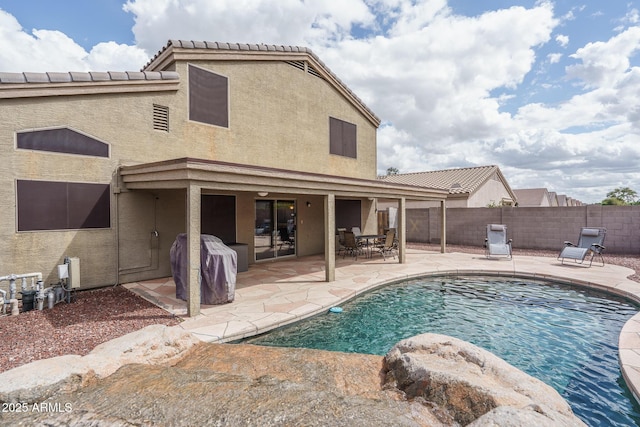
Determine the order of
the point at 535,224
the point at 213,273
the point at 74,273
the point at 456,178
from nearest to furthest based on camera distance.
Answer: the point at 213,273
the point at 74,273
the point at 535,224
the point at 456,178

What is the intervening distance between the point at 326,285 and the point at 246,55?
8.20 meters

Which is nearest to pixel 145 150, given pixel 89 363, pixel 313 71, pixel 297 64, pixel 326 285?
pixel 326 285

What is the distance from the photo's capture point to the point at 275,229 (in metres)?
11.6

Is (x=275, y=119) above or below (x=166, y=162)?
above

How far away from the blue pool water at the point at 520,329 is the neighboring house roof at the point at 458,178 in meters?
12.9

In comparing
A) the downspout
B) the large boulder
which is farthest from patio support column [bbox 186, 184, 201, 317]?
the large boulder

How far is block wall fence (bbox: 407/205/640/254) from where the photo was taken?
12453mm

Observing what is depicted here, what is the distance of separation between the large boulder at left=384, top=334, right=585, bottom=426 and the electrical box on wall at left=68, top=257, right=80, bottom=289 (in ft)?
22.1

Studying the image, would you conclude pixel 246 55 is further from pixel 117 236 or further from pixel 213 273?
pixel 213 273

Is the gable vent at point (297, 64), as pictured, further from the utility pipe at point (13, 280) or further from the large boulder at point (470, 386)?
the large boulder at point (470, 386)

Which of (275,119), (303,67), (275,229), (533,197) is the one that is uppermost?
(303,67)

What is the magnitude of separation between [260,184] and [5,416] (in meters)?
4.98

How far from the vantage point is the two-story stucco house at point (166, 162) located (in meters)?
6.24

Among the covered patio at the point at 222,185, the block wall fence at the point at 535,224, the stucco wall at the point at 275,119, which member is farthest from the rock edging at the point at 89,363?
the block wall fence at the point at 535,224
